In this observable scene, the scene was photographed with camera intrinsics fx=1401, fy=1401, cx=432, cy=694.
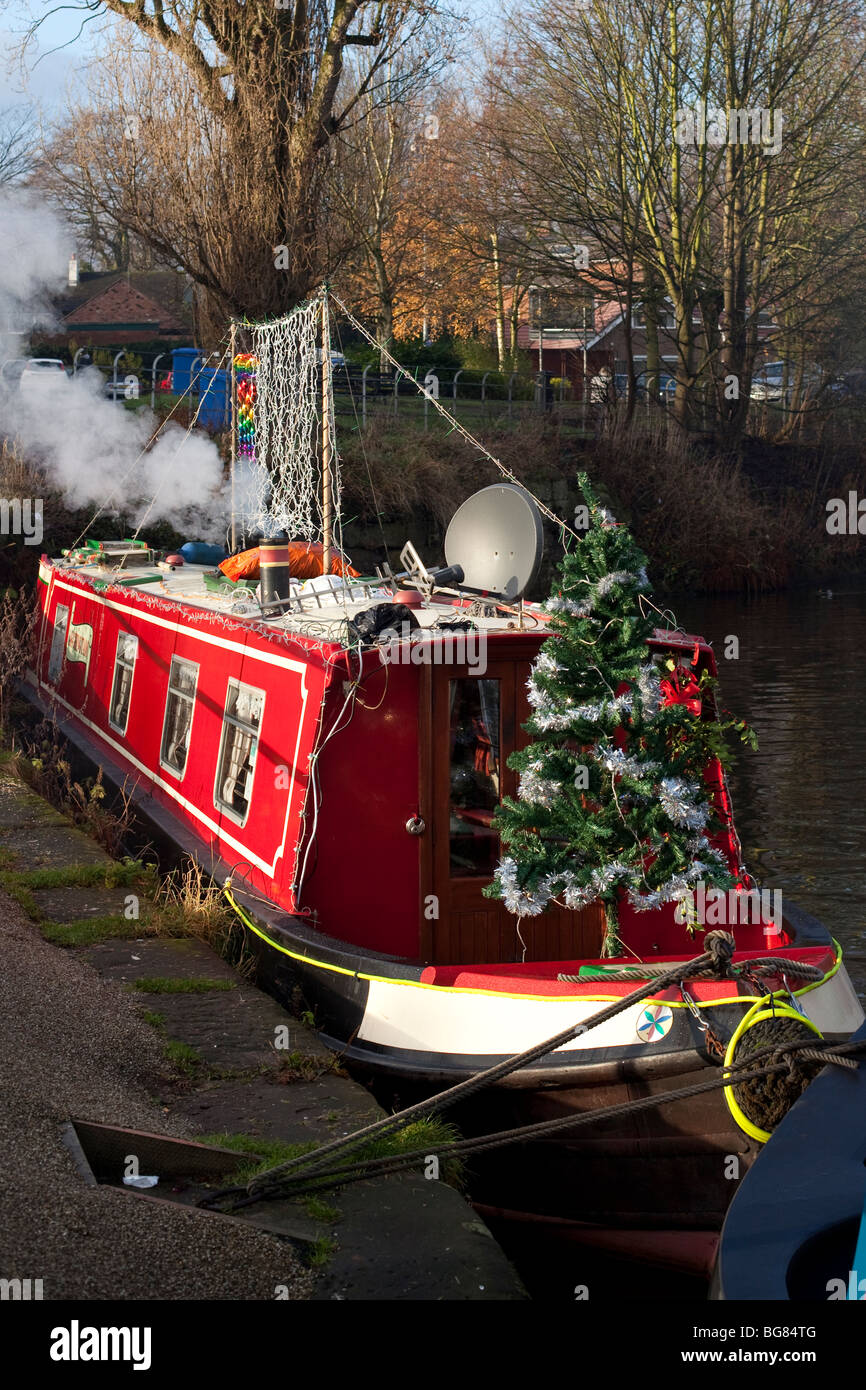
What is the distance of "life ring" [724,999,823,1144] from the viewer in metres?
5.14

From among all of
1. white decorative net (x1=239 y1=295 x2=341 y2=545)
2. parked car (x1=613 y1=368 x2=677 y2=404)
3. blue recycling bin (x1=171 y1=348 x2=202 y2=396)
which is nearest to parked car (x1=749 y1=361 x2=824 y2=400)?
parked car (x1=613 y1=368 x2=677 y2=404)

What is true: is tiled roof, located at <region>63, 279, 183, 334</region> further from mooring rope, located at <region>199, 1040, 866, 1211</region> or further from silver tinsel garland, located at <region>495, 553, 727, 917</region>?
mooring rope, located at <region>199, 1040, 866, 1211</region>

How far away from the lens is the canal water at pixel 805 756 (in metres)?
11.4

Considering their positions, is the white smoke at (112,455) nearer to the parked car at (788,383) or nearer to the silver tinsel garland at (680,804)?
the silver tinsel garland at (680,804)

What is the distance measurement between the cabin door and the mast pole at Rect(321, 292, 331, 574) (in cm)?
278

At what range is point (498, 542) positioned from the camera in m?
8.44

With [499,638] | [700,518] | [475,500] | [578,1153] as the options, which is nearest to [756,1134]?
[578,1153]

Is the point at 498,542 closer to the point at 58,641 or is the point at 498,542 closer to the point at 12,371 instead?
the point at 58,641

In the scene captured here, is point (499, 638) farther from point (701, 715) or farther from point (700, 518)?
point (700, 518)

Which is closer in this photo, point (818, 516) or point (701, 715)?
point (701, 715)

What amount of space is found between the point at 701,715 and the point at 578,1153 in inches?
91.0

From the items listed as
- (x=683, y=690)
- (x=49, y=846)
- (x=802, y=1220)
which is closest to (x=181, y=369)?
(x=49, y=846)

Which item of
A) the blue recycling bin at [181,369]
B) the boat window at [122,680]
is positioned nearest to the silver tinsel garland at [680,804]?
the boat window at [122,680]
